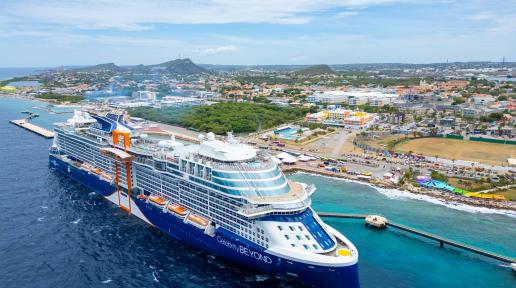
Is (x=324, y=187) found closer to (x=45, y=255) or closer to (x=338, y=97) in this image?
(x=45, y=255)

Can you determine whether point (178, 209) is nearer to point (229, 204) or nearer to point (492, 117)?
point (229, 204)

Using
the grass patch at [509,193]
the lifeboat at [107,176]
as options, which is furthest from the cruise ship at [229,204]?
the grass patch at [509,193]

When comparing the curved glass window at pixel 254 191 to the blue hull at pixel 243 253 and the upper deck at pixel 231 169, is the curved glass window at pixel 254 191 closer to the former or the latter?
the upper deck at pixel 231 169

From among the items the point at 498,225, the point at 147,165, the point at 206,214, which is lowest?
the point at 498,225

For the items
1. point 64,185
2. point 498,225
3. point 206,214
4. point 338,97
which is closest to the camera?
point 206,214

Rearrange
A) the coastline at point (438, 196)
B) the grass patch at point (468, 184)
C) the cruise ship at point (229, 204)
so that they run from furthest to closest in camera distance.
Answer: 1. the grass patch at point (468, 184)
2. the coastline at point (438, 196)
3. the cruise ship at point (229, 204)

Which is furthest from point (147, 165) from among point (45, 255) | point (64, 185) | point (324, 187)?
point (324, 187)

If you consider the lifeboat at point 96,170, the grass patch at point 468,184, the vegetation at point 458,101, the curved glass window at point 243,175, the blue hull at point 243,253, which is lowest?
the grass patch at point 468,184

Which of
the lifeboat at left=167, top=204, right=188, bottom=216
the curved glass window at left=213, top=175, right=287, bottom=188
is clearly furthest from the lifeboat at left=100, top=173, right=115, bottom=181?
the curved glass window at left=213, top=175, right=287, bottom=188
